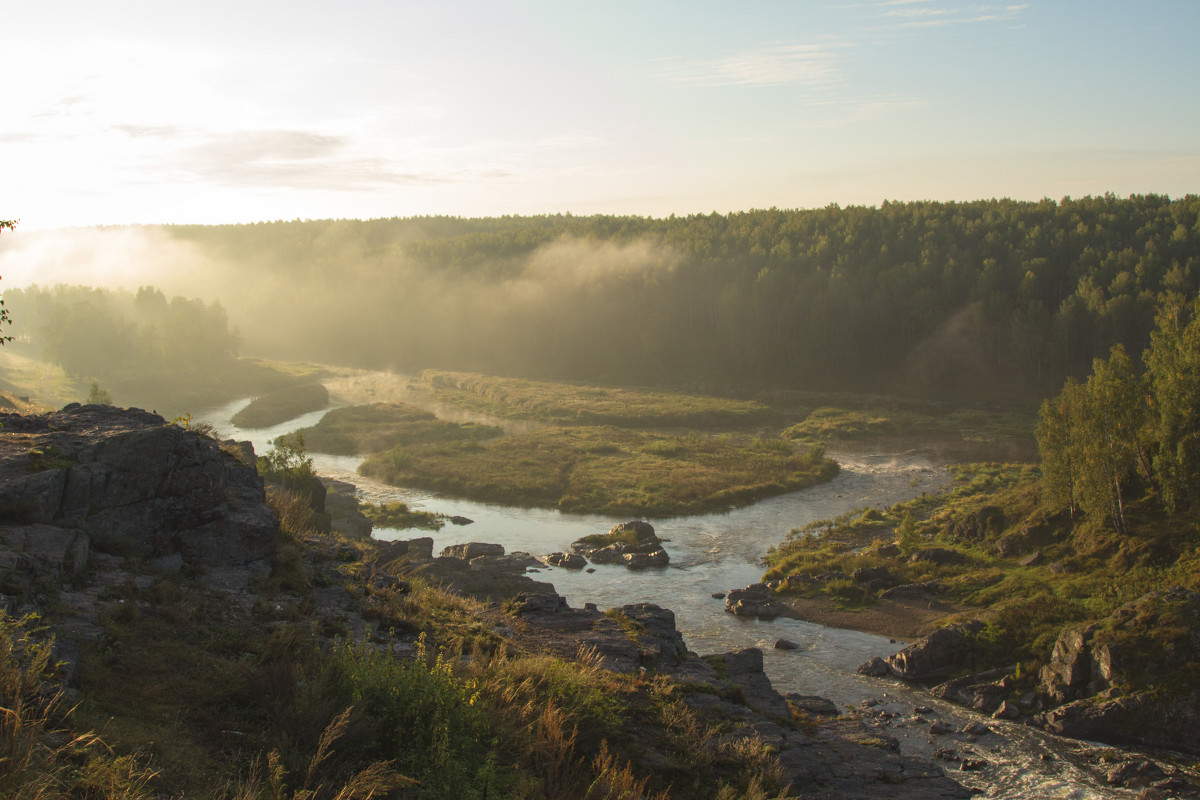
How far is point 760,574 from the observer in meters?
37.6

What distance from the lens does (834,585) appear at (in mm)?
34406

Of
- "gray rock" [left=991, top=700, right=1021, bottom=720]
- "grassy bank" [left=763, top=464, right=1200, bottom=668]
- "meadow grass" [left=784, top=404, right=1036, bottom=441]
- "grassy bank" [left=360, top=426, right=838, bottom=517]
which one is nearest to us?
"gray rock" [left=991, top=700, right=1021, bottom=720]

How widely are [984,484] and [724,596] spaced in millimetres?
27155

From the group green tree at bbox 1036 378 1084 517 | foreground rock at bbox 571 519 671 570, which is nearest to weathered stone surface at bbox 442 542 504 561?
foreground rock at bbox 571 519 671 570

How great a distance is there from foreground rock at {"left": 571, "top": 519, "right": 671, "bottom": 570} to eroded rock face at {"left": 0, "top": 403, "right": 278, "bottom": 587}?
920 inches

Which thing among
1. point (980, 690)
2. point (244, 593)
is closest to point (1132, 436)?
point (980, 690)

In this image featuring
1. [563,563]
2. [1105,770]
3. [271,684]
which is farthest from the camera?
[563,563]

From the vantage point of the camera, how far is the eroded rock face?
1343 centimetres

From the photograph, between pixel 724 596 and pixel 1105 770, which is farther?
pixel 724 596

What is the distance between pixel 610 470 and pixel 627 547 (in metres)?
18.9

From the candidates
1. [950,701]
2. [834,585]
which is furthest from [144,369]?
[950,701]

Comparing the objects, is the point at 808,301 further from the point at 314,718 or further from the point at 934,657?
the point at 314,718

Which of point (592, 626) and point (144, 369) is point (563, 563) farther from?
point (144, 369)

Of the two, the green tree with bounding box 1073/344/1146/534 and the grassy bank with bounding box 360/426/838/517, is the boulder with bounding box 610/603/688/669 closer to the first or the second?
the green tree with bounding box 1073/344/1146/534
